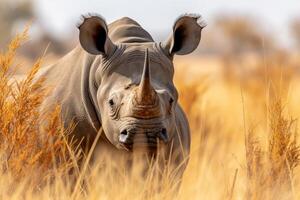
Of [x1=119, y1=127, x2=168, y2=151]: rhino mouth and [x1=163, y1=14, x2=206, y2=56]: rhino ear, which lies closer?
[x1=119, y1=127, x2=168, y2=151]: rhino mouth

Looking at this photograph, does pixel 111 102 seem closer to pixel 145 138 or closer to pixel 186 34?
pixel 145 138

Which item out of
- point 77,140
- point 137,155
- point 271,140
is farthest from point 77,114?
point 271,140

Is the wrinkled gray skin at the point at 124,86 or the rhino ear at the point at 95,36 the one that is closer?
the wrinkled gray skin at the point at 124,86

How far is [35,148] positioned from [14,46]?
0.58 metres

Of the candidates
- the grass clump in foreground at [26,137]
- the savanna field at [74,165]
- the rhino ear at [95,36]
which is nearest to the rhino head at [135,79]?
the rhino ear at [95,36]

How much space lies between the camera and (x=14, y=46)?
221 inches

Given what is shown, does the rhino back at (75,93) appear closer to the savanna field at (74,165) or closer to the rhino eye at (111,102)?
the savanna field at (74,165)

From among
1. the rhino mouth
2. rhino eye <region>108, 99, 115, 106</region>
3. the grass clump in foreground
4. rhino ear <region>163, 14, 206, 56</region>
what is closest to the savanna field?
the grass clump in foreground

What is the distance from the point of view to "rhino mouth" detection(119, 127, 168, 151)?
17.7 ft

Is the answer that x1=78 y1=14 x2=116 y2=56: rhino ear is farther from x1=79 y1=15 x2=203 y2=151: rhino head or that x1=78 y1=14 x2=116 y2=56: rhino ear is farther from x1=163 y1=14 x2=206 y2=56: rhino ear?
x1=163 y1=14 x2=206 y2=56: rhino ear

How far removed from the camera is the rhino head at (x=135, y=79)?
5422mm

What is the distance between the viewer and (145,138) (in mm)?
5391

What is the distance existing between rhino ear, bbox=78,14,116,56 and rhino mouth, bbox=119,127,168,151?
0.72 meters

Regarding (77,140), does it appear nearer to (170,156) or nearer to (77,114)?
(77,114)
